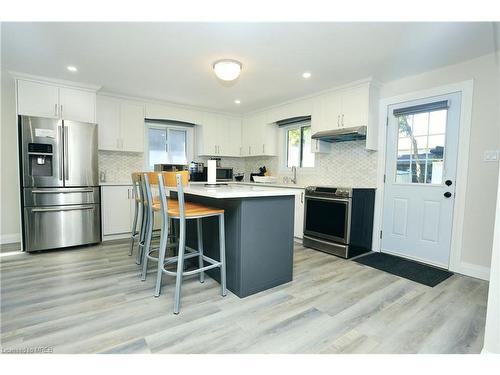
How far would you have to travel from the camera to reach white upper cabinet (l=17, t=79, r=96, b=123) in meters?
3.38

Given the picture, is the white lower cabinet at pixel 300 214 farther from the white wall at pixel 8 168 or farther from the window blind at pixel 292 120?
the white wall at pixel 8 168

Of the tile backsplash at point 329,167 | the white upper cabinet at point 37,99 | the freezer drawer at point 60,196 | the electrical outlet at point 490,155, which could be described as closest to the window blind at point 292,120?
the tile backsplash at point 329,167

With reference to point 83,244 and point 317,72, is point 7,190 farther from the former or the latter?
point 317,72

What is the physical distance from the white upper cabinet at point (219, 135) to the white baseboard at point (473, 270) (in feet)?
13.8

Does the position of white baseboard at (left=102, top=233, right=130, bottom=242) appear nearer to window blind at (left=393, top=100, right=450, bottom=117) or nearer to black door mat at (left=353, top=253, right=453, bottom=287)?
black door mat at (left=353, top=253, right=453, bottom=287)

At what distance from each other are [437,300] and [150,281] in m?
2.66

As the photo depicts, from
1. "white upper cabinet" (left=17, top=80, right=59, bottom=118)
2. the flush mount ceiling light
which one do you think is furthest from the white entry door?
"white upper cabinet" (left=17, top=80, right=59, bottom=118)

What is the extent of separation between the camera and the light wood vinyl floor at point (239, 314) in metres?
1.64

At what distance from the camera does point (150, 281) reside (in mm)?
2559

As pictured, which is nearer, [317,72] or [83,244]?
[317,72]

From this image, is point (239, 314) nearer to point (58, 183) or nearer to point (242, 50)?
point (242, 50)

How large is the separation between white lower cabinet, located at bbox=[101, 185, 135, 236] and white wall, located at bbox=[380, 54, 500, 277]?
4.55 m

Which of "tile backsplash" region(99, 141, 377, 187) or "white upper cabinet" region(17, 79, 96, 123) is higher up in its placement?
"white upper cabinet" region(17, 79, 96, 123)
